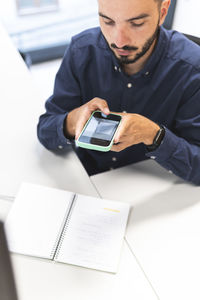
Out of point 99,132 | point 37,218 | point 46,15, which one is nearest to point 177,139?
point 99,132

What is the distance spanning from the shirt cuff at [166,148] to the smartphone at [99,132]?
6.3 inches

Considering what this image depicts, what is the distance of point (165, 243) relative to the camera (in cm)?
78

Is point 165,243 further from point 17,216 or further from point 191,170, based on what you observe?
point 17,216

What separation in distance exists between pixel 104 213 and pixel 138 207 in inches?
4.2

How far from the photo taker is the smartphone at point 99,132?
75 centimetres

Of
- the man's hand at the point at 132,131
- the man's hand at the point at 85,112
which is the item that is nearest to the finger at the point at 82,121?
the man's hand at the point at 85,112

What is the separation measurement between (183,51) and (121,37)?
0.25m

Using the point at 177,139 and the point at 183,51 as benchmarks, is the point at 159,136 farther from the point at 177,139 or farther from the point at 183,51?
the point at 183,51

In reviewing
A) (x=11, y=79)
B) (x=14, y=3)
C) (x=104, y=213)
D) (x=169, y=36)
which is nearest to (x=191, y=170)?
(x=104, y=213)

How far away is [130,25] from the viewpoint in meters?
0.84

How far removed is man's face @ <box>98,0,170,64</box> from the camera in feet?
2.64

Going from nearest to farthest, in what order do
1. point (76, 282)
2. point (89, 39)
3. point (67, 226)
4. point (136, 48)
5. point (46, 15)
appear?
point (76, 282), point (67, 226), point (136, 48), point (89, 39), point (46, 15)

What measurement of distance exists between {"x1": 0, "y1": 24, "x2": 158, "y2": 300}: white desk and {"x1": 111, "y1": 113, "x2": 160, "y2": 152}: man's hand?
0.62ft

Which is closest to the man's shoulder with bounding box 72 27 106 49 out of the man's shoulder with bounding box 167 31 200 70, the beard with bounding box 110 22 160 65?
the beard with bounding box 110 22 160 65
